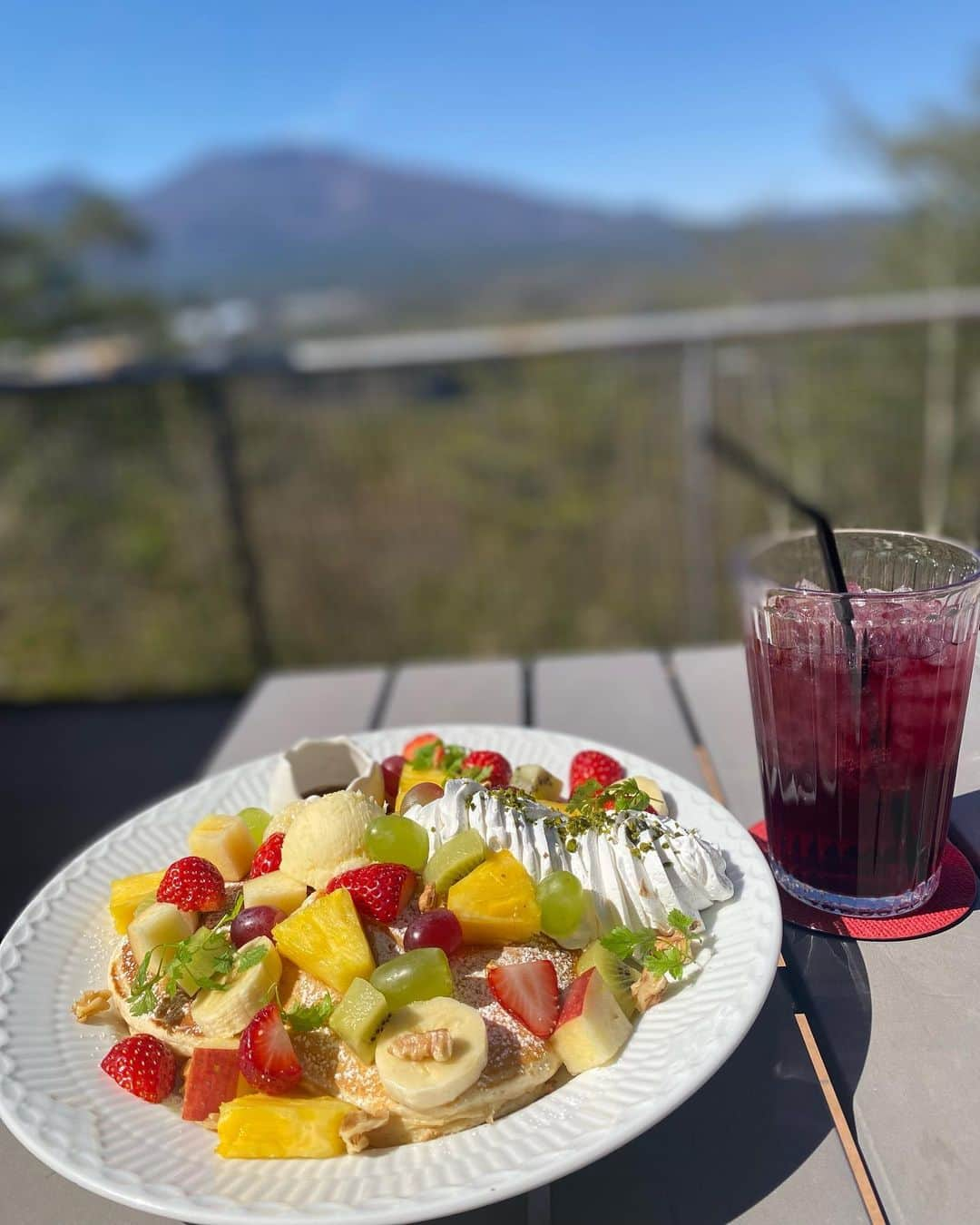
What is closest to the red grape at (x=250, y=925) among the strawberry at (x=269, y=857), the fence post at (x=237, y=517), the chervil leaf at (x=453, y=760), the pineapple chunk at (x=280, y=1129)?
the strawberry at (x=269, y=857)

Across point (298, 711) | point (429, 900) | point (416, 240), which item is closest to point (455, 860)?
point (429, 900)

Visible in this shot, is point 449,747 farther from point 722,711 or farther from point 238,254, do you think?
point 238,254

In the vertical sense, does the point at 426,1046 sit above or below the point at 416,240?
below

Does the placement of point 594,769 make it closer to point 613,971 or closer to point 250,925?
point 613,971

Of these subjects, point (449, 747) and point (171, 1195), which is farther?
point (449, 747)

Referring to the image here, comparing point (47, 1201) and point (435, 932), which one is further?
point (435, 932)

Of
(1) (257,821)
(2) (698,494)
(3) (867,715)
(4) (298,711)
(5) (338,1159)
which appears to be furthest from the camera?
(2) (698,494)

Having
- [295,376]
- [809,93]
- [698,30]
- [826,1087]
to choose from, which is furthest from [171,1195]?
[698,30]
